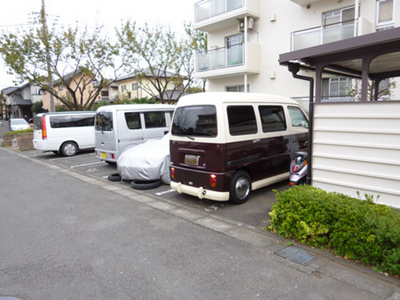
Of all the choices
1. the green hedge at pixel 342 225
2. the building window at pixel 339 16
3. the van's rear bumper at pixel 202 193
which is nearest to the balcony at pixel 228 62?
the building window at pixel 339 16

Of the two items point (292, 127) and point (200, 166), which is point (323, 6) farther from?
point (200, 166)

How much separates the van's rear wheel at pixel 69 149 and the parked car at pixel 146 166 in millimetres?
6111

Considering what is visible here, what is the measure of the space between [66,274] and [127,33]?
17822mm

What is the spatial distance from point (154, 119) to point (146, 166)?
3.09 m

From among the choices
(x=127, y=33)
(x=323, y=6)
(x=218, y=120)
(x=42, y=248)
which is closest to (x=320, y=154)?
(x=218, y=120)

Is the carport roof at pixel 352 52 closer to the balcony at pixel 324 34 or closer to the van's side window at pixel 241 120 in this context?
the van's side window at pixel 241 120

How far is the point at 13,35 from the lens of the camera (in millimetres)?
16438

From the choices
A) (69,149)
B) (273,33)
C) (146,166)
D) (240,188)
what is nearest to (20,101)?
(69,149)

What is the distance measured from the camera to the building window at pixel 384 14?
32.8ft

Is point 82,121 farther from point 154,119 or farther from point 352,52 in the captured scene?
point 352,52

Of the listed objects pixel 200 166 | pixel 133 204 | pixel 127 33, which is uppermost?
pixel 127 33

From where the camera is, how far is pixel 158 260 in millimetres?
3566

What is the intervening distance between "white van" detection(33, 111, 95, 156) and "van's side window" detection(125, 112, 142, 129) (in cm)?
448

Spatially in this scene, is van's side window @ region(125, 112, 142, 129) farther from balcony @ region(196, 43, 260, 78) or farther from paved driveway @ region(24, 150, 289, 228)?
balcony @ region(196, 43, 260, 78)
